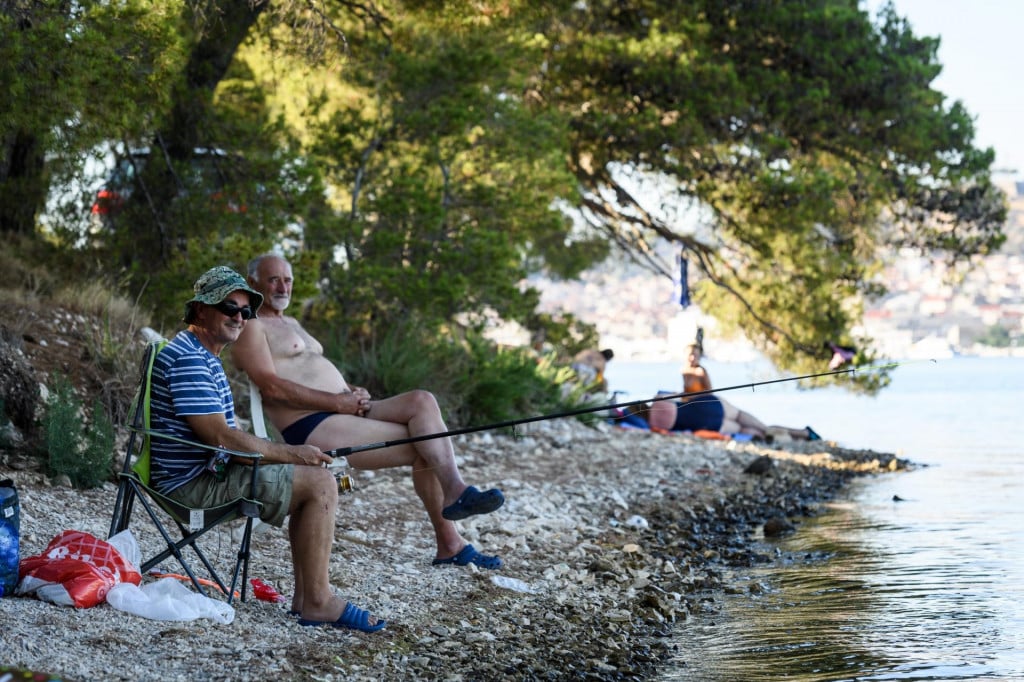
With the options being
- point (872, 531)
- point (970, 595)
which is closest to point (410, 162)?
point (872, 531)

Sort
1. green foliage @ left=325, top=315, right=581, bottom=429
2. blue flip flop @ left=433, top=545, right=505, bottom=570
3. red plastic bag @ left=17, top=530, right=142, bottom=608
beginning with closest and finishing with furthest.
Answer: red plastic bag @ left=17, top=530, right=142, bottom=608 < blue flip flop @ left=433, top=545, right=505, bottom=570 < green foliage @ left=325, top=315, right=581, bottom=429

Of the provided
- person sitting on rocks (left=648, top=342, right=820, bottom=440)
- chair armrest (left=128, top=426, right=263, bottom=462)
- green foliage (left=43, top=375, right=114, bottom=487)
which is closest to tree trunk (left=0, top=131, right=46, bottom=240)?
green foliage (left=43, top=375, right=114, bottom=487)

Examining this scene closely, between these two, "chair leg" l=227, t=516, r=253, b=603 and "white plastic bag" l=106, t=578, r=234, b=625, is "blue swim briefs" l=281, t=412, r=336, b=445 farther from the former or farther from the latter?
"white plastic bag" l=106, t=578, r=234, b=625

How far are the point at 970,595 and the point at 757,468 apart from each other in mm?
5475

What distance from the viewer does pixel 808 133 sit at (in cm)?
1667

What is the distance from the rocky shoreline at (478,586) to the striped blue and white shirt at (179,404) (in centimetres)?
54

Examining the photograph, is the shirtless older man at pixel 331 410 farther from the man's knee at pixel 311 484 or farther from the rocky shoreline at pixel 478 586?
the man's knee at pixel 311 484

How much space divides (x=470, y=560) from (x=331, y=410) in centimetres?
107

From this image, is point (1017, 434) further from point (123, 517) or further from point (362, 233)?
point (123, 517)

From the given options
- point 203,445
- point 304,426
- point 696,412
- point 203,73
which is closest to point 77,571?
point 203,445

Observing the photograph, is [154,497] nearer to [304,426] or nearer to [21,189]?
[304,426]

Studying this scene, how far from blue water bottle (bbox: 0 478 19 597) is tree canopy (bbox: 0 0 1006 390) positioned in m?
2.68

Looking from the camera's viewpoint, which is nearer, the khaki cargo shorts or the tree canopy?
the khaki cargo shorts

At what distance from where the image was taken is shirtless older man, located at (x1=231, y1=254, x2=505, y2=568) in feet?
18.3
